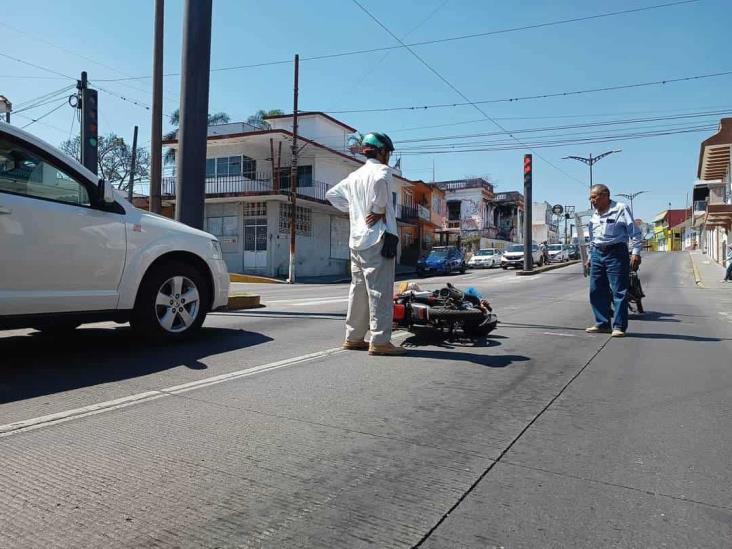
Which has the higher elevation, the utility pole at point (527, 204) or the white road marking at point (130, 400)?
the utility pole at point (527, 204)

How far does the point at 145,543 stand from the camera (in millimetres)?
1982

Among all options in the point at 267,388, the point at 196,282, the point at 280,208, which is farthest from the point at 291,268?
the point at 267,388

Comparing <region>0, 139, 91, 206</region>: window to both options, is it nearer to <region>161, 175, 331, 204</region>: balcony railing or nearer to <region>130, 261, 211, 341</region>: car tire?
<region>130, 261, 211, 341</region>: car tire

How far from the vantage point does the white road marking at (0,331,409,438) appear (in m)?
3.14

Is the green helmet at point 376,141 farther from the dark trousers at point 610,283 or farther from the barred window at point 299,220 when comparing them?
the barred window at point 299,220

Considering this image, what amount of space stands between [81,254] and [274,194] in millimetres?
23706

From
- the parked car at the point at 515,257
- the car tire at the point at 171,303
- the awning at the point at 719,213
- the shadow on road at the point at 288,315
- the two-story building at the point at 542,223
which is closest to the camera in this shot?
the car tire at the point at 171,303

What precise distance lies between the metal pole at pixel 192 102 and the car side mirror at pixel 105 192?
13.3ft

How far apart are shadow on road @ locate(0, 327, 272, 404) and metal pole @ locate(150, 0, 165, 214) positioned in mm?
5930

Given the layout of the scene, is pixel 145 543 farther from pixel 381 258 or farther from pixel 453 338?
pixel 453 338

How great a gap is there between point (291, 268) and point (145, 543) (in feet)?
78.8

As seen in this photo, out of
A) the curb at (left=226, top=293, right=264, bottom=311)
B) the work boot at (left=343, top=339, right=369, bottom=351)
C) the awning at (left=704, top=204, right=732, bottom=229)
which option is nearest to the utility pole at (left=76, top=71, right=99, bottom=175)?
the curb at (left=226, top=293, right=264, bottom=311)

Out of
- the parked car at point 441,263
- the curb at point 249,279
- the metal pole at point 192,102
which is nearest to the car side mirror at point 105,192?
the metal pole at point 192,102

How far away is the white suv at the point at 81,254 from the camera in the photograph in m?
4.33
